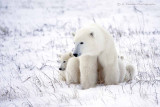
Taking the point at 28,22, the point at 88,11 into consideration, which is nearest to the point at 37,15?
the point at 28,22

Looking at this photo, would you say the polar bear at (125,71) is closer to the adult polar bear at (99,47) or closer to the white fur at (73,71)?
the adult polar bear at (99,47)

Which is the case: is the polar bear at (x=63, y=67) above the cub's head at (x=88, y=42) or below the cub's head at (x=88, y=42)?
below

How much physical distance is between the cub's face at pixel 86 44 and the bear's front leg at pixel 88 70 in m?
0.12

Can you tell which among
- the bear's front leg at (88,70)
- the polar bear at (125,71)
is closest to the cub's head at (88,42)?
the bear's front leg at (88,70)

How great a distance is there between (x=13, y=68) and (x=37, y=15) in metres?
11.8

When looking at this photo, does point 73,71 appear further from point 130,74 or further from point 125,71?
point 130,74

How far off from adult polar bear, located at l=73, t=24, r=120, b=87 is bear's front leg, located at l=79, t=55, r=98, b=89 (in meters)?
0.04

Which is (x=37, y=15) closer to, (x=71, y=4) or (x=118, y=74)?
(x=71, y=4)

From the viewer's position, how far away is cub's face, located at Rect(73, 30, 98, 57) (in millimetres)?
3904

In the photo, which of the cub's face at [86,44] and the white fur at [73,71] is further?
the white fur at [73,71]

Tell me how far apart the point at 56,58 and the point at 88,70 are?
3330mm

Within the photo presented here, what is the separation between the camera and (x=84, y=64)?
13.1 ft

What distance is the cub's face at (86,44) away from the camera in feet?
12.8

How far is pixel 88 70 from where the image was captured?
3994mm
